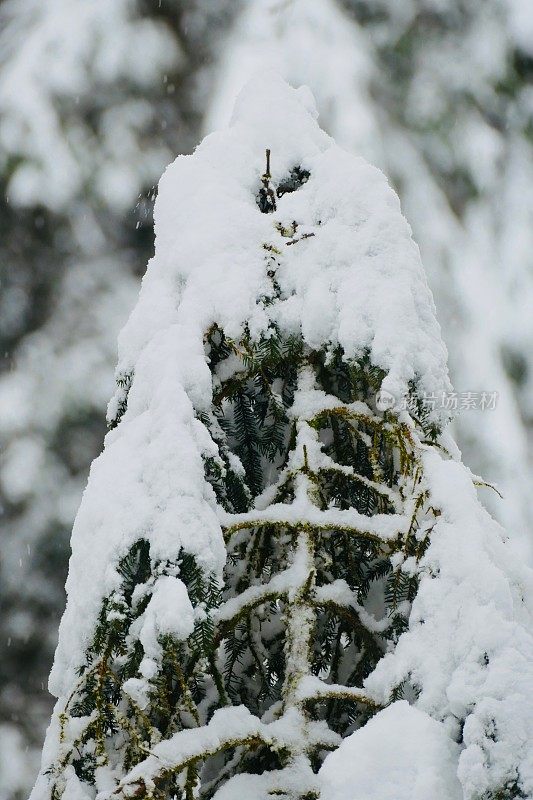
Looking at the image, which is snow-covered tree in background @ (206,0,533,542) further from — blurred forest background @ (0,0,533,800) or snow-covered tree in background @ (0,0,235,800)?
snow-covered tree in background @ (0,0,235,800)

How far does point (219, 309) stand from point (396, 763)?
103 centimetres

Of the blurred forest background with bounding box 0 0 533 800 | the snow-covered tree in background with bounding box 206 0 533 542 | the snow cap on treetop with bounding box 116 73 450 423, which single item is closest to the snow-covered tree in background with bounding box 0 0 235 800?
the blurred forest background with bounding box 0 0 533 800

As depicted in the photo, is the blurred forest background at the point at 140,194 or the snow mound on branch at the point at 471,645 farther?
the blurred forest background at the point at 140,194

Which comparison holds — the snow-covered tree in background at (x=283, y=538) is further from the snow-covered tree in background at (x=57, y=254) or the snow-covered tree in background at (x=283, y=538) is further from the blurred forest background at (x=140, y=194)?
the snow-covered tree in background at (x=57, y=254)

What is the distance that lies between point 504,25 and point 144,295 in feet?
20.0

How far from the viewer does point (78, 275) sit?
625 cm

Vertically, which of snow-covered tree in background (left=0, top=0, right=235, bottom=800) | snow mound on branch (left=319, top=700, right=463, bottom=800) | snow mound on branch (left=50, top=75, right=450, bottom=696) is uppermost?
snow mound on branch (left=50, top=75, right=450, bottom=696)

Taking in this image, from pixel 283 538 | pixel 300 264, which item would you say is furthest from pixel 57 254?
pixel 283 538

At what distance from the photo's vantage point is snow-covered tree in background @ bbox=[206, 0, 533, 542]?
568cm

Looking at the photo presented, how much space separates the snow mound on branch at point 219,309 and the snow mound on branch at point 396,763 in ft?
1.29

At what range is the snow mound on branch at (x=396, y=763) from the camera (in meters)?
1.01

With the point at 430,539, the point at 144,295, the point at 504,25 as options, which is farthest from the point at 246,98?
the point at 504,25

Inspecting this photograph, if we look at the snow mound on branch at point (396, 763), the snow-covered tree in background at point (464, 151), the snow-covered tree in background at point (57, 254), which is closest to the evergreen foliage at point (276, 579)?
the snow mound on branch at point (396, 763)

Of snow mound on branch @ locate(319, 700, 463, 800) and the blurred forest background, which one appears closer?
snow mound on branch @ locate(319, 700, 463, 800)
